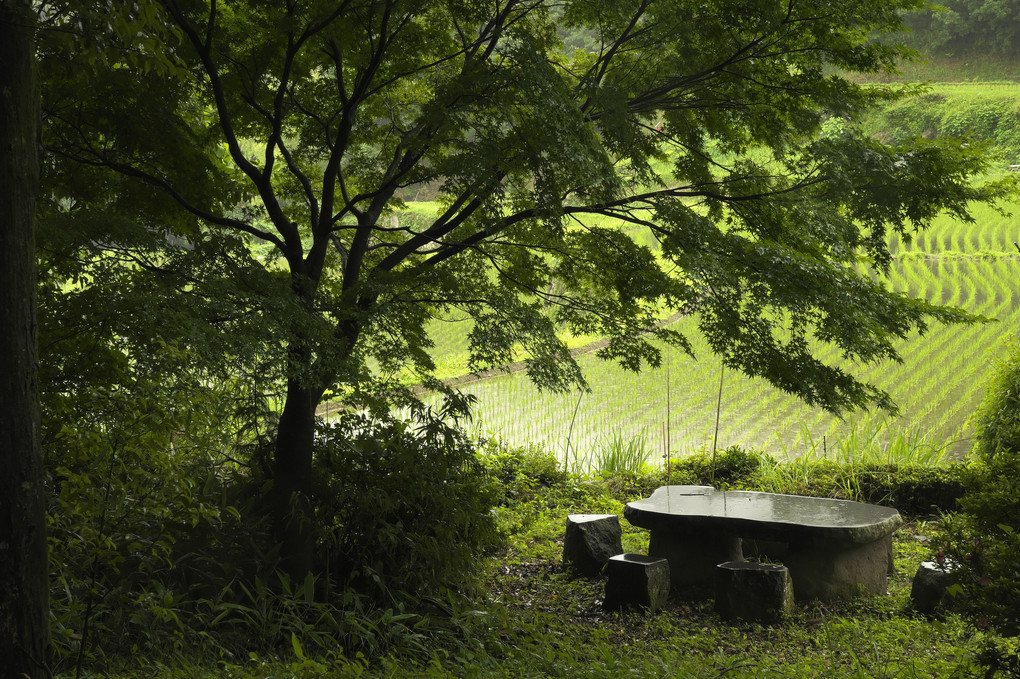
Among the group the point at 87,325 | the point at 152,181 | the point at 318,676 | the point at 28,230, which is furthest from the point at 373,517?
the point at 28,230

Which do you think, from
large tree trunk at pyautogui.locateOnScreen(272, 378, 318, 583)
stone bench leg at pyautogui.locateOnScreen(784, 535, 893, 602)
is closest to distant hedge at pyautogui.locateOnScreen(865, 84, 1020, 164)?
stone bench leg at pyautogui.locateOnScreen(784, 535, 893, 602)

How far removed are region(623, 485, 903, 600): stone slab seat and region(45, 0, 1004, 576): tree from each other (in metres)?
1.19

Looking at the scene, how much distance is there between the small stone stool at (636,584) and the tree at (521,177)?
1386 mm

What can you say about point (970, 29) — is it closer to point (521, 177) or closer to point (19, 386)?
point (521, 177)

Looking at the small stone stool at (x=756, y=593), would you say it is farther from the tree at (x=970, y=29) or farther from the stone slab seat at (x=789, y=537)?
the tree at (x=970, y=29)

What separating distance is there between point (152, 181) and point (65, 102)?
65cm

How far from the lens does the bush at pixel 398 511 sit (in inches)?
181

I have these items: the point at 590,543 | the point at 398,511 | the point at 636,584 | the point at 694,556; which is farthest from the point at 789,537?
the point at 398,511

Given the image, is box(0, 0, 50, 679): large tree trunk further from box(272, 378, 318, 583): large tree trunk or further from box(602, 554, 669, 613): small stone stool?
box(602, 554, 669, 613): small stone stool

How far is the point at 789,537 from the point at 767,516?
253 mm

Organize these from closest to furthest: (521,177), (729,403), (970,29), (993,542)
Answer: (993,542) → (521,177) → (729,403) → (970,29)

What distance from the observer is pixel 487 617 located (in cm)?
453

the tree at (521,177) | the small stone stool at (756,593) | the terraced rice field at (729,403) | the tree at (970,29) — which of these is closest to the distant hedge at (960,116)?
the tree at (970,29)

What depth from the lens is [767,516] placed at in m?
5.50
